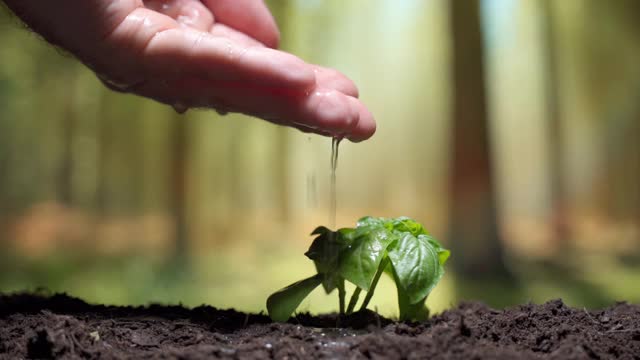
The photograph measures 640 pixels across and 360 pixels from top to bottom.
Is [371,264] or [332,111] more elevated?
[332,111]

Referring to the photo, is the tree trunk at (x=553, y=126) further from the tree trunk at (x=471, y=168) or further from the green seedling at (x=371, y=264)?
the green seedling at (x=371, y=264)

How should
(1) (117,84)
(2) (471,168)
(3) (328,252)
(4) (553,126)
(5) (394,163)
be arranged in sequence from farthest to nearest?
(4) (553,126), (5) (394,163), (2) (471,168), (1) (117,84), (3) (328,252)

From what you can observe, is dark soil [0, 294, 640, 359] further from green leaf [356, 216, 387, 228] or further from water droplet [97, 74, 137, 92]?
water droplet [97, 74, 137, 92]

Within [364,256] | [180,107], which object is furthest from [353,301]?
[180,107]

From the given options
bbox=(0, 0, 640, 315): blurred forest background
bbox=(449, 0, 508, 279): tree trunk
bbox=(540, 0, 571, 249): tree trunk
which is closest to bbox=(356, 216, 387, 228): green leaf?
bbox=(0, 0, 640, 315): blurred forest background

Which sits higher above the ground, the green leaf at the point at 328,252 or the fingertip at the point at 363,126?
the fingertip at the point at 363,126

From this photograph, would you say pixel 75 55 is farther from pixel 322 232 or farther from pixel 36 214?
pixel 36 214

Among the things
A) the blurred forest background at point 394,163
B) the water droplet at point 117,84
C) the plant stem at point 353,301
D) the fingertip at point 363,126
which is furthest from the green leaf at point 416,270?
the blurred forest background at point 394,163

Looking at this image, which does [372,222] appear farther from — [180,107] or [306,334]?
[180,107]
